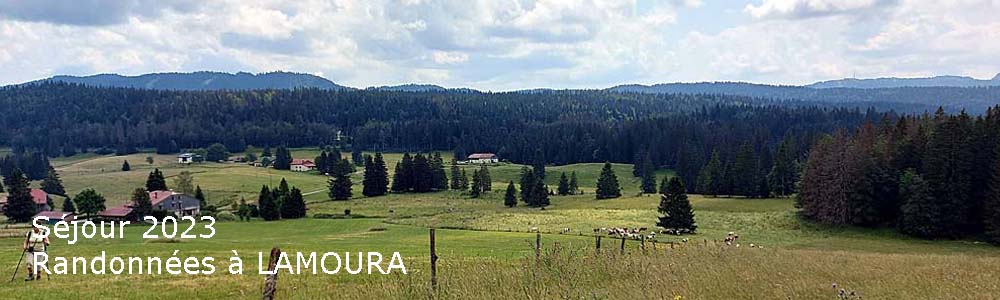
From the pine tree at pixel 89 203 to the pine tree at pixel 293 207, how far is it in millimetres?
21023

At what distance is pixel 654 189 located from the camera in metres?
110

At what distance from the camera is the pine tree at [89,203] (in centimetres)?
7644

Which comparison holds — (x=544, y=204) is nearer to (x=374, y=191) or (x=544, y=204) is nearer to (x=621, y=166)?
(x=374, y=191)

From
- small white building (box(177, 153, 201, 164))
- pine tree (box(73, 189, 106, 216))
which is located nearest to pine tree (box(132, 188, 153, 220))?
pine tree (box(73, 189, 106, 216))

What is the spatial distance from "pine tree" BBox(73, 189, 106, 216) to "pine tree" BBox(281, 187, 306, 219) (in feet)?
69.0

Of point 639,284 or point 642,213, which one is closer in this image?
point 639,284

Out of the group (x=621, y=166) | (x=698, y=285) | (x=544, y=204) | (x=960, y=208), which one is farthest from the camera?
(x=621, y=166)

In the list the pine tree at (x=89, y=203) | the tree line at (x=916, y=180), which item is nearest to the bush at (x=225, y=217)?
the pine tree at (x=89, y=203)

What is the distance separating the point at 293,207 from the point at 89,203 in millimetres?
22374

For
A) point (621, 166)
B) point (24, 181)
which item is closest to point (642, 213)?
point (24, 181)

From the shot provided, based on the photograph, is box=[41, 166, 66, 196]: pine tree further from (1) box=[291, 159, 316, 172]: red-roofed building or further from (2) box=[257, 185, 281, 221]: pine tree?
(2) box=[257, 185, 281, 221]: pine tree

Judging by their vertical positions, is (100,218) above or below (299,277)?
below

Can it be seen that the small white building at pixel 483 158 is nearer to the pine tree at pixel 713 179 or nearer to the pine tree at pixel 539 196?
the pine tree at pixel 713 179

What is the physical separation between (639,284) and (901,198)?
4888 centimetres
